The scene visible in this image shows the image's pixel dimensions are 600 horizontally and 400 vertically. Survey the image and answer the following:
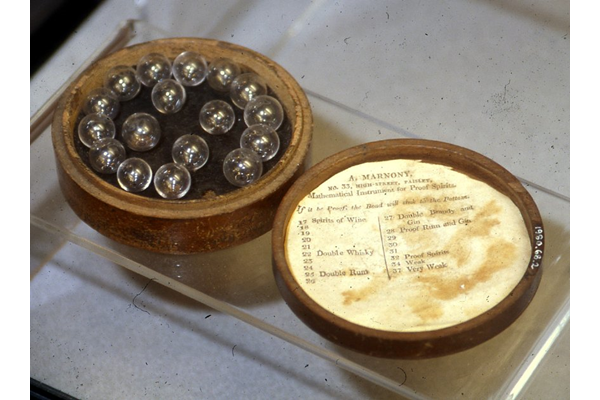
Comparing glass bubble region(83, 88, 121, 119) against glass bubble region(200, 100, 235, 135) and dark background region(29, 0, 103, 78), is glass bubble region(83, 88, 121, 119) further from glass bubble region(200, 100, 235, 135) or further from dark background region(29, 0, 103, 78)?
dark background region(29, 0, 103, 78)

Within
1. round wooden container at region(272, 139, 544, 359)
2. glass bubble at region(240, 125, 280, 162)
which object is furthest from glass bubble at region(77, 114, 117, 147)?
round wooden container at region(272, 139, 544, 359)

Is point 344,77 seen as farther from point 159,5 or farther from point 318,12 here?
point 159,5

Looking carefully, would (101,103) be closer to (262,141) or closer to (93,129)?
(93,129)

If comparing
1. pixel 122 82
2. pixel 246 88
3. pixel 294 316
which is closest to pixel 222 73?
pixel 246 88

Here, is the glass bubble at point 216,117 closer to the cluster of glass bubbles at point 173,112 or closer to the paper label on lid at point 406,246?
the cluster of glass bubbles at point 173,112

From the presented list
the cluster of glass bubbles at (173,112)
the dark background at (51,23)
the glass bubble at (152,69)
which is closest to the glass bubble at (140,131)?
the cluster of glass bubbles at (173,112)
